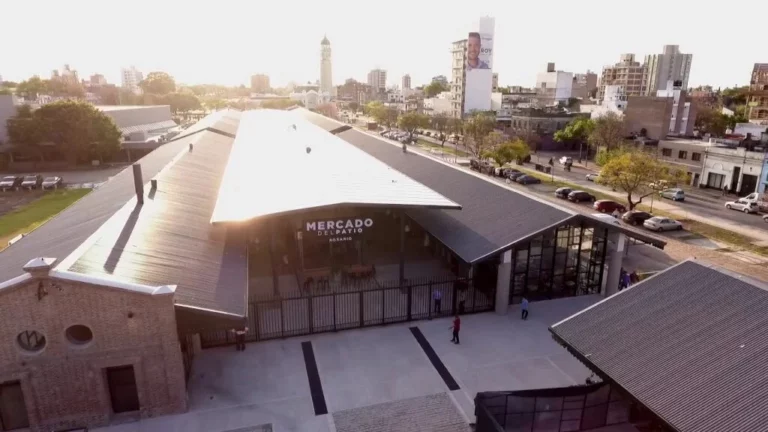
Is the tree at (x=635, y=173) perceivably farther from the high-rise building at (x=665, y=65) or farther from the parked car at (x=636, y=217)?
the high-rise building at (x=665, y=65)

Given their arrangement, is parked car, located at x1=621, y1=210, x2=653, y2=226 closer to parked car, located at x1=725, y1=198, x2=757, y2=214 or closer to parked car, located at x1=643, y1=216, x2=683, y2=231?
parked car, located at x1=643, y1=216, x2=683, y2=231

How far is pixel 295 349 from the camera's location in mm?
21734

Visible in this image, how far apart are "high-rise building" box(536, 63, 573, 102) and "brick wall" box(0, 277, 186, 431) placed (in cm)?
15459

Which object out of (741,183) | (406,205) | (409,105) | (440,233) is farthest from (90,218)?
(409,105)

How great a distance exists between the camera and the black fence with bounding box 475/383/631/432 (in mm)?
15766

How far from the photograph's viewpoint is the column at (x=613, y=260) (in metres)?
26.4

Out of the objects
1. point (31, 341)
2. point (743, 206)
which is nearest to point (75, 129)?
point (31, 341)

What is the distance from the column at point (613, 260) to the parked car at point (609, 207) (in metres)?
20.4

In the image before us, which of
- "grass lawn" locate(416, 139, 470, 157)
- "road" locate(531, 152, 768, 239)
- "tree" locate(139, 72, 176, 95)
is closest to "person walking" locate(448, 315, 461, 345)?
"road" locate(531, 152, 768, 239)

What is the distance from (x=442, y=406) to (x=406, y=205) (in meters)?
10.4

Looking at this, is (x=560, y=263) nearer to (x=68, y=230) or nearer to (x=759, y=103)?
(x=68, y=230)

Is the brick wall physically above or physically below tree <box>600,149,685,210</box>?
below

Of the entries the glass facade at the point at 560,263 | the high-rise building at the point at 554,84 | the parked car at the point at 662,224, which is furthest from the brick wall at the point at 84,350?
the high-rise building at the point at 554,84

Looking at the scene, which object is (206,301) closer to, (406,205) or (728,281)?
(406,205)
